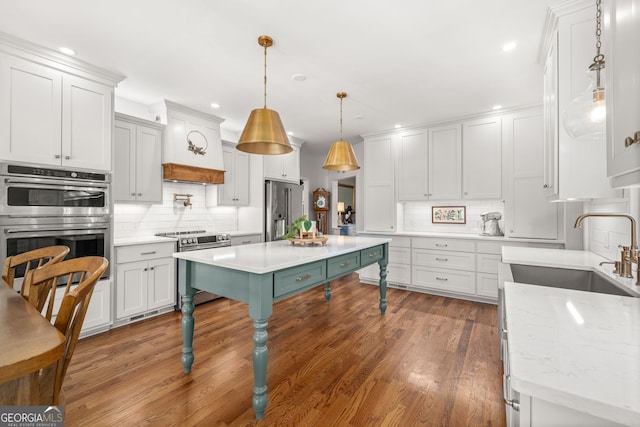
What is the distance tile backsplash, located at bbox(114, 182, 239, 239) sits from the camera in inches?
Answer: 142

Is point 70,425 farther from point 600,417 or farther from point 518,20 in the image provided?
point 518,20

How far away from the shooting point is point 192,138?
3965 millimetres

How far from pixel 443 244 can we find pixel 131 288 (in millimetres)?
3923

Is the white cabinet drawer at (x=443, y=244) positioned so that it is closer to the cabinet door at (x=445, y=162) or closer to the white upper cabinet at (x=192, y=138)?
the cabinet door at (x=445, y=162)

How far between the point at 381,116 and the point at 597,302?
353 centimetres

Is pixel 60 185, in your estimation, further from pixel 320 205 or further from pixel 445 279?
pixel 320 205

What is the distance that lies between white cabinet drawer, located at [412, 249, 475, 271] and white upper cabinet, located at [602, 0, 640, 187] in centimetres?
334

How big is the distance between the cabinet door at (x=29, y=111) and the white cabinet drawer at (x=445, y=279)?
14.6 feet

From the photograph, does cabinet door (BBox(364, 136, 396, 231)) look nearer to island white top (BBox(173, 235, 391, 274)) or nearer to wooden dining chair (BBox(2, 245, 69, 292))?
island white top (BBox(173, 235, 391, 274))

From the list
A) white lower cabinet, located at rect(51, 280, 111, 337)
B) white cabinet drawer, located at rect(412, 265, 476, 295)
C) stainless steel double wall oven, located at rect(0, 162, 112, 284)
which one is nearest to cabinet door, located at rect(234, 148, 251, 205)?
stainless steel double wall oven, located at rect(0, 162, 112, 284)

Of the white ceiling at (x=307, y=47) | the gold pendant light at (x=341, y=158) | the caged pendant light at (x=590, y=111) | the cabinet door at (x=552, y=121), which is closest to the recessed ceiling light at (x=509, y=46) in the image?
the white ceiling at (x=307, y=47)

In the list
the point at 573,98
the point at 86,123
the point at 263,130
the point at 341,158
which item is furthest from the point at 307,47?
the point at 86,123

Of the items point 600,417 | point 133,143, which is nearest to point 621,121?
point 600,417

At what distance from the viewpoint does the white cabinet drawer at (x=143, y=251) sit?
3076 mm
